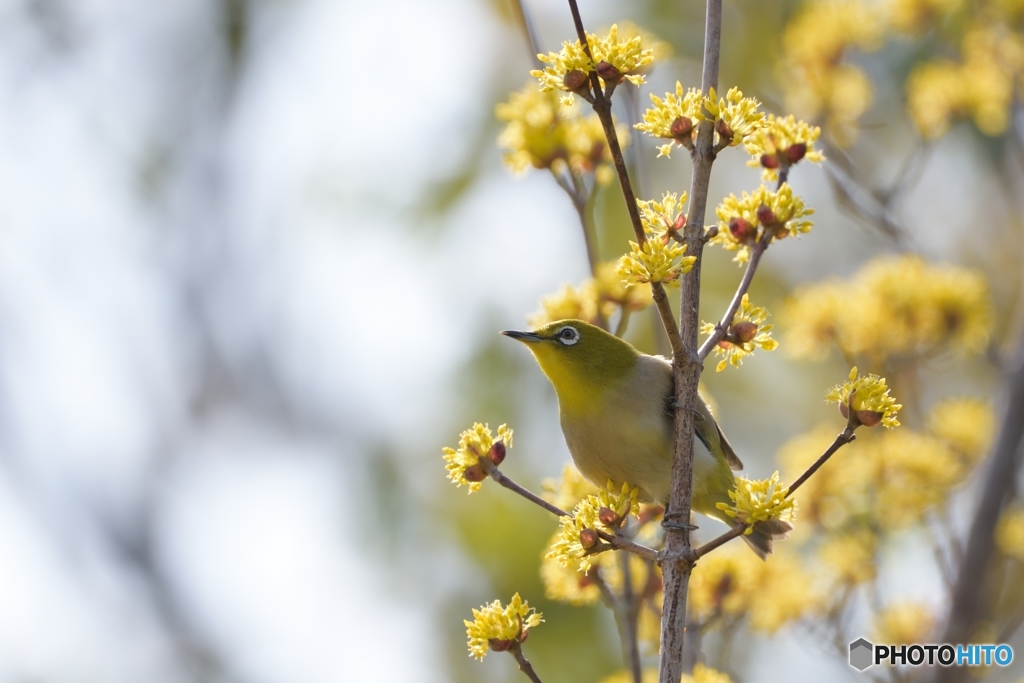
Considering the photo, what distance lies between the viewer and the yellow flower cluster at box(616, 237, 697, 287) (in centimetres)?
242

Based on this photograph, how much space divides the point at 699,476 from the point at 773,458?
237 inches

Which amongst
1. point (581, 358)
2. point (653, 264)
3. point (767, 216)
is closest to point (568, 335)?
point (581, 358)

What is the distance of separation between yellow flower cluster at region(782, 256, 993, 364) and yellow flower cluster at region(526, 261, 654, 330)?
171 centimetres

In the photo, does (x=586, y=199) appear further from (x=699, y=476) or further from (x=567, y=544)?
(x=567, y=544)

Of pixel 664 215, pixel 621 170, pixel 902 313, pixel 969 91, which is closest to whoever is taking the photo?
pixel 621 170

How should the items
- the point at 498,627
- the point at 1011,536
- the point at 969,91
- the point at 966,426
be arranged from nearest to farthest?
1. the point at 498,627
2. the point at 1011,536
3. the point at 966,426
4. the point at 969,91

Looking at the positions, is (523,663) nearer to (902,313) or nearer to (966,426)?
(902,313)

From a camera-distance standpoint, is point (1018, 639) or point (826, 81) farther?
point (826, 81)

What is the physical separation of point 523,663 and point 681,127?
1.51 m

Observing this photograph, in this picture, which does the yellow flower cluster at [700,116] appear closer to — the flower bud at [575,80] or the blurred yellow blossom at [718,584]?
the flower bud at [575,80]

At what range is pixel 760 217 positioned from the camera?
2793 millimetres

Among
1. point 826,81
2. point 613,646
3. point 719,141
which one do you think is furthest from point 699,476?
point 613,646

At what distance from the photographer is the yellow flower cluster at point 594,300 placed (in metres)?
3.79

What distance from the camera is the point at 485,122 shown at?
32.4 feet
